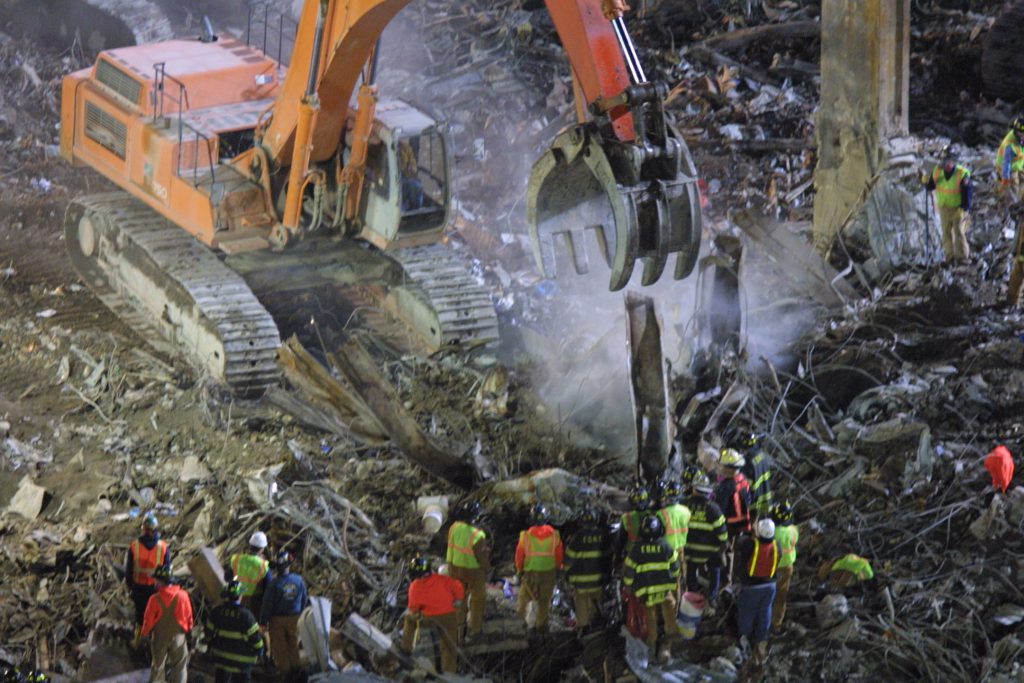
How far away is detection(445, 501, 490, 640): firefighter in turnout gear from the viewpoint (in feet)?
35.4

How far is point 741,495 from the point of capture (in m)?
11.3

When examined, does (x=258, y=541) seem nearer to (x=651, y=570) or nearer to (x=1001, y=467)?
(x=651, y=570)

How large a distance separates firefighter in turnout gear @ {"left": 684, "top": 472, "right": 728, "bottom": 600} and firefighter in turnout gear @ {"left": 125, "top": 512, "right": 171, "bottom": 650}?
10.8 ft

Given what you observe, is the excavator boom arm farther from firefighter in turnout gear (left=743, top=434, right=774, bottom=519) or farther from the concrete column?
the concrete column

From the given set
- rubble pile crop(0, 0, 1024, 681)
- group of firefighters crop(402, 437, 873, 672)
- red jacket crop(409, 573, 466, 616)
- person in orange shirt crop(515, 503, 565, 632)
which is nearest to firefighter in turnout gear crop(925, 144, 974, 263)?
rubble pile crop(0, 0, 1024, 681)

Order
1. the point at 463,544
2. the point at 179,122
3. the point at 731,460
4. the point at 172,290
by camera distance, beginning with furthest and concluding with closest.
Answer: the point at 172,290, the point at 179,122, the point at 731,460, the point at 463,544

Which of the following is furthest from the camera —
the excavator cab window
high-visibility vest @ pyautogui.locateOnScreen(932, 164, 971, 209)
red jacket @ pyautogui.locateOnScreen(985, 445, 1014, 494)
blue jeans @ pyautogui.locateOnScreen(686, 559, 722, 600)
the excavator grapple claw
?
high-visibility vest @ pyautogui.locateOnScreen(932, 164, 971, 209)

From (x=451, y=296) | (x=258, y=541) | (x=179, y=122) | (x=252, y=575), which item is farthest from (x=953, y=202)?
(x=252, y=575)

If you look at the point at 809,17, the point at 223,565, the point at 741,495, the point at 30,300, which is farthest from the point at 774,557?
the point at 809,17

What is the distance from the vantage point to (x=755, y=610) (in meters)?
10.6

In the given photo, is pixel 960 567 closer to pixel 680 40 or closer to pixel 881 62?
pixel 881 62

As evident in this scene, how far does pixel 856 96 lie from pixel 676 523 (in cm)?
637

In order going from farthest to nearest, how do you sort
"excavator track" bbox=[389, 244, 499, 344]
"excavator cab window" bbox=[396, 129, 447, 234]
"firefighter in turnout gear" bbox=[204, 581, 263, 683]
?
1. "excavator track" bbox=[389, 244, 499, 344]
2. "excavator cab window" bbox=[396, 129, 447, 234]
3. "firefighter in turnout gear" bbox=[204, 581, 263, 683]

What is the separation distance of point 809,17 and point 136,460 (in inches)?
449
